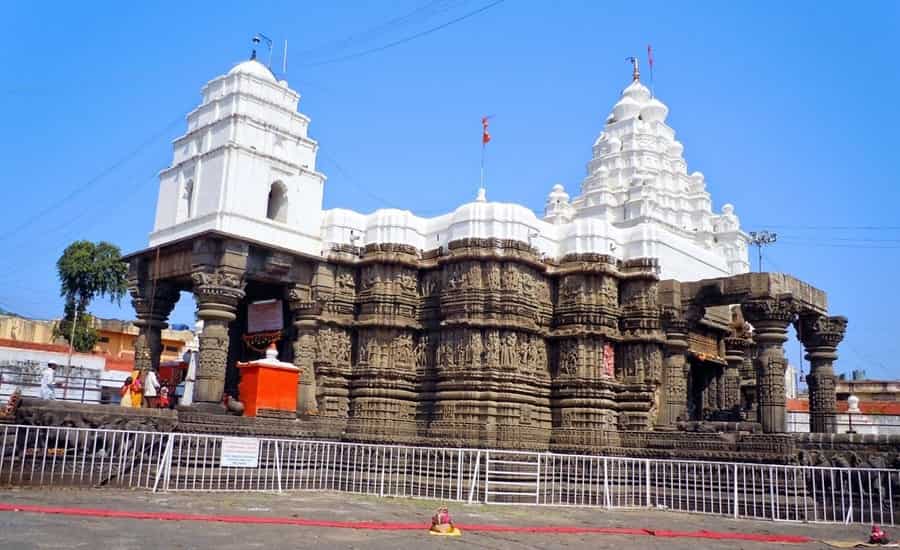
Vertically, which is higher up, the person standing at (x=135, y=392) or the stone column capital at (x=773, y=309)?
the stone column capital at (x=773, y=309)

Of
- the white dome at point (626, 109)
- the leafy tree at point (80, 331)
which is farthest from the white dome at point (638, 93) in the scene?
the leafy tree at point (80, 331)

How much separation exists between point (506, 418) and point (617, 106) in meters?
19.9

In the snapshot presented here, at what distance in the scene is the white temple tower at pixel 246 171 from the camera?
19.3 meters

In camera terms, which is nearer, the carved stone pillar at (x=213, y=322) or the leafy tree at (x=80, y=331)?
the carved stone pillar at (x=213, y=322)

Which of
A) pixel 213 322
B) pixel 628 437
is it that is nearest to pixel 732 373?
pixel 628 437

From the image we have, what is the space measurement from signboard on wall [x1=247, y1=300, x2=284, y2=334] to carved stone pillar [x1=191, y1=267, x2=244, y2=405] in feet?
8.29

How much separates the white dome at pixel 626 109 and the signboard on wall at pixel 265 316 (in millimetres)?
18727

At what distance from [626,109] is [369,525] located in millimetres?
27780

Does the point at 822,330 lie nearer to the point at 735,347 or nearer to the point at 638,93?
the point at 735,347

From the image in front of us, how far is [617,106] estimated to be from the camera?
112 feet

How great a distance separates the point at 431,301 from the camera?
67.6 ft

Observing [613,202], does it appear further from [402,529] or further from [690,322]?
[402,529]

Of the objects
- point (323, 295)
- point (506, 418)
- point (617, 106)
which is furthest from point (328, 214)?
point (617, 106)

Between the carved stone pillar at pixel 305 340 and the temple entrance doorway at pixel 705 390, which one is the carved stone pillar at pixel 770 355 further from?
the carved stone pillar at pixel 305 340
